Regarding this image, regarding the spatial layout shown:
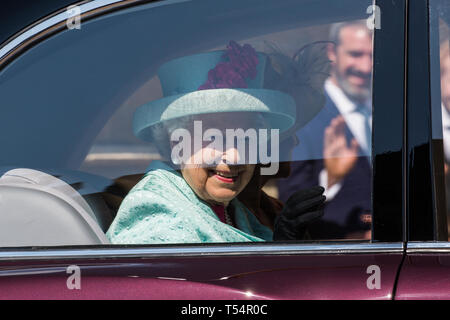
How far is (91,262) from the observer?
5.89ft

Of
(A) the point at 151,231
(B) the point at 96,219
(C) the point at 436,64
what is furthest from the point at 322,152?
(B) the point at 96,219

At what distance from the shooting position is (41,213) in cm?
200

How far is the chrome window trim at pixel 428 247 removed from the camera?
1701 mm

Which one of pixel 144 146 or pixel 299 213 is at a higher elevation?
pixel 144 146

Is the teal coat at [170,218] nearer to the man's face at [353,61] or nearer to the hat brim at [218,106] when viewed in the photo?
the hat brim at [218,106]

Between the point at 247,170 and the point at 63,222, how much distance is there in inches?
20.1

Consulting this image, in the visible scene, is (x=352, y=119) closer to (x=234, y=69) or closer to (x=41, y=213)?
(x=234, y=69)

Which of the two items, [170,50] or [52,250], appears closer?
[52,250]

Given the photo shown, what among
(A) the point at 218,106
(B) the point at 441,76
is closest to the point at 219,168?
(A) the point at 218,106

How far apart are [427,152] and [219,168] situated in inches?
21.7

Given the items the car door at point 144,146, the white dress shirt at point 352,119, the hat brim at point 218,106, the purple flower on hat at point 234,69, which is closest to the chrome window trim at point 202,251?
the car door at point 144,146
